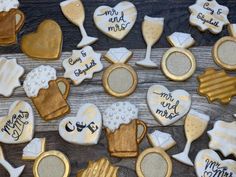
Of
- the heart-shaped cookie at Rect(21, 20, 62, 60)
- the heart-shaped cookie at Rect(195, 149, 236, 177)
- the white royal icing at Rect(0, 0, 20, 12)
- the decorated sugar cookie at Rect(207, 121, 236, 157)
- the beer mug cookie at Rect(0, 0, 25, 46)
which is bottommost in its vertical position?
the heart-shaped cookie at Rect(195, 149, 236, 177)

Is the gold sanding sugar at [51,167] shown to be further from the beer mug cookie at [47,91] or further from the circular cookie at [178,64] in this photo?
the circular cookie at [178,64]

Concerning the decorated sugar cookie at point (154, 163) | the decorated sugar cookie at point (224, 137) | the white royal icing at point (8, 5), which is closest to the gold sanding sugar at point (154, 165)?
the decorated sugar cookie at point (154, 163)

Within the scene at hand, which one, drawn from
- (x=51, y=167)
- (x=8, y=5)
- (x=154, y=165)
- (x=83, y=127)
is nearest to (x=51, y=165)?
(x=51, y=167)

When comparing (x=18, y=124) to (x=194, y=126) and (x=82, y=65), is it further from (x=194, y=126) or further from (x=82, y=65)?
(x=194, y=126)

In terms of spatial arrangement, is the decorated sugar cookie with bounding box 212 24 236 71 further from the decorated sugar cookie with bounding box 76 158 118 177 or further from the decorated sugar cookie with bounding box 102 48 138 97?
the decorated sugar cookie with bounding box 76 158 118 177

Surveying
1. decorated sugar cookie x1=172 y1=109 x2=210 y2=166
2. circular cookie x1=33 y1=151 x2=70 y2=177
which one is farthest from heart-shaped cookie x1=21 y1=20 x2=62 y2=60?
decorated sugar cookie x1=172 y1=109 x2=210 y2=166

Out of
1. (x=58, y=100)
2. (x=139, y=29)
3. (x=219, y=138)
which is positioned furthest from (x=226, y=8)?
(x=58, y=100)
